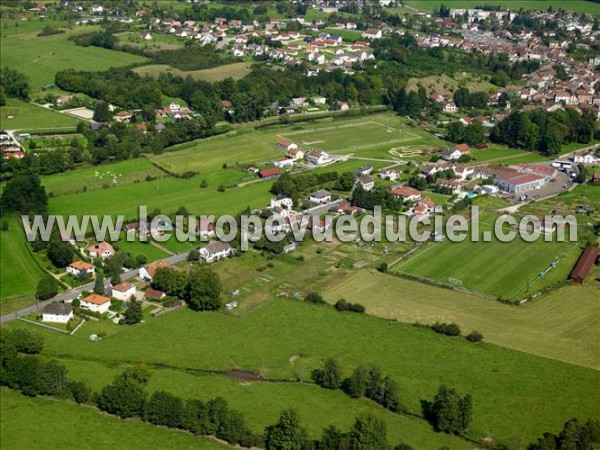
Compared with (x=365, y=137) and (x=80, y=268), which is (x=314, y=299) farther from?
(x=365, y=137)

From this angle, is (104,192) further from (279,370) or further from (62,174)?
(279,370)

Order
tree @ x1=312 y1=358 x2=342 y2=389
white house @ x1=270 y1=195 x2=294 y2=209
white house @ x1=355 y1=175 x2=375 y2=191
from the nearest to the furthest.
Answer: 1. tree @ x1=312 y1=358 x2=342 y2=389
2. white house @ x1=270 y1=195 x2=294 y2=209
3. white house @ x1=355 y1=175 x2=375 y2=191

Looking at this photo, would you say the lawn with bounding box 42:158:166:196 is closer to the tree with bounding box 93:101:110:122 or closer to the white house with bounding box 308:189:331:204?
the tree with bounding box 93:101:110:122

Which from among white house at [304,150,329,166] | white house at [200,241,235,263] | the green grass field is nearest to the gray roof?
white house at [200,241,235,263]

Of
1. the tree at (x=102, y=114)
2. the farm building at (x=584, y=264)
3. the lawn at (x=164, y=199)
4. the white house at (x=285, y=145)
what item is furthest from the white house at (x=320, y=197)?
the tree at (x=102, y=114)

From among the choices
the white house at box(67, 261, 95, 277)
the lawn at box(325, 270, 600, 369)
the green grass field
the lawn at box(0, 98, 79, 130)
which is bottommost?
the lawn at box(325, 270, 600, 369)

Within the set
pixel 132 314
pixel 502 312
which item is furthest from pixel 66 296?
pixel 502 312
